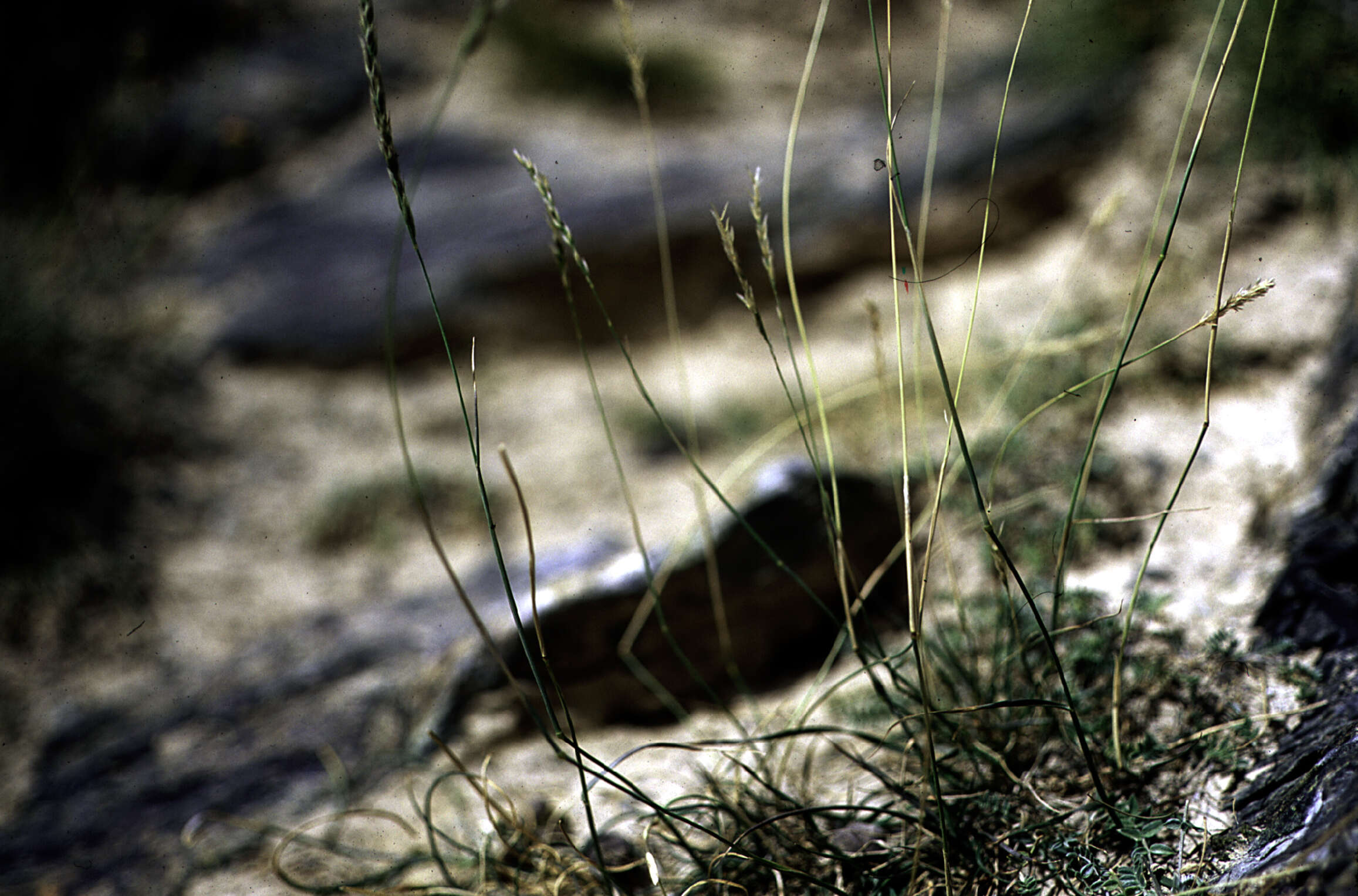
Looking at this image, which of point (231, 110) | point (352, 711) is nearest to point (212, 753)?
point (352, 711)

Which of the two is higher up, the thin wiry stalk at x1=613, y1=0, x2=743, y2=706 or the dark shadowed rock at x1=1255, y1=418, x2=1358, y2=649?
the thin wiry stalk at x1=613, y1=0, x2=743, y2=706

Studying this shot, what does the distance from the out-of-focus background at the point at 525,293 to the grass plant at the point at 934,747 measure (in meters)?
0.26

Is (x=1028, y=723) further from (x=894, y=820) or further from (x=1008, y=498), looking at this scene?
(x=1008, y=498)

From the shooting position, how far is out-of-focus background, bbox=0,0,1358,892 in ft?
5.84

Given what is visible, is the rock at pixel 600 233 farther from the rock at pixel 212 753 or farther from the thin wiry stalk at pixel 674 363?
the rock at pixel 212 753

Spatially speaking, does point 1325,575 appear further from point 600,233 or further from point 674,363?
point 600,233

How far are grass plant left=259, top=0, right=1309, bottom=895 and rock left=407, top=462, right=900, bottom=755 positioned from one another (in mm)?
228

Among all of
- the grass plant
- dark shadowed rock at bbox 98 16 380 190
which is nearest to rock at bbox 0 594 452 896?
the grass plant

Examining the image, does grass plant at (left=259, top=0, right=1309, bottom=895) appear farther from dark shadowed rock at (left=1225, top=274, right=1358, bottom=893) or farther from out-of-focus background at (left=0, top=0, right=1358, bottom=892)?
out-of-focus background at (left=0, top=0, right=1358, bottom=892)

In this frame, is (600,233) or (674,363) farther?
(600,233)

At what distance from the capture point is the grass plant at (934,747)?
2.63 ft

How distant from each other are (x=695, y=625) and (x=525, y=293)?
1815 mm

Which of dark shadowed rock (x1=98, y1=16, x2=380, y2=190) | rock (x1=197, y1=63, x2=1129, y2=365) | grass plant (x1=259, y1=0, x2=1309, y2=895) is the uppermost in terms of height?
dark shadowed rock (x1=98, y1=16, x2=380, y2=190)

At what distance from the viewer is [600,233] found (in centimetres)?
305
